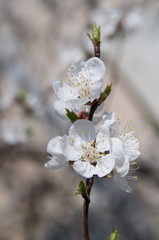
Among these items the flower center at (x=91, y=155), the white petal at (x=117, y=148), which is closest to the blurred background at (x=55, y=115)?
the flower center at (x=91, y=155)

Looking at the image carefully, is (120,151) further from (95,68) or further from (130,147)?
(95,68)

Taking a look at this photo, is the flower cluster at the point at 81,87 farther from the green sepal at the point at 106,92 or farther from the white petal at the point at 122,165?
the white petal at the point at 122,165

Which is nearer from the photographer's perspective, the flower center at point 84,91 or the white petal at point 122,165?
the white petal at point 122,165

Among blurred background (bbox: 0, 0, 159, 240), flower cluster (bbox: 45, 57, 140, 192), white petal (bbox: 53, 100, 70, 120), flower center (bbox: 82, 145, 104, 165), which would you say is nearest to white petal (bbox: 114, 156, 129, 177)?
flower cluster (bbox: 45, 57, 140, 192)

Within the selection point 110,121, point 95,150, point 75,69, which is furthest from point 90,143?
point 75,69

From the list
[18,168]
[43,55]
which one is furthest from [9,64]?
[18,168]

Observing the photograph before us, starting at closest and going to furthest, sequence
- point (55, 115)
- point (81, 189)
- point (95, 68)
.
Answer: point (81, 189), point (95, 68), point (55, 115)
